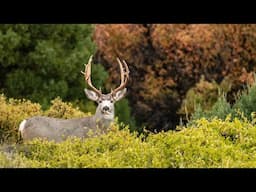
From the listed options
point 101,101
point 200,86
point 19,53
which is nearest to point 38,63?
point 19,53

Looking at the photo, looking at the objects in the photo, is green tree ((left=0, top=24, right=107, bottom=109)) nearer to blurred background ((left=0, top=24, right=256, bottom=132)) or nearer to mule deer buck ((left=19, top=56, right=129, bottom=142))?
blurred background ((left=0, top=24, right=256, bottom=132))

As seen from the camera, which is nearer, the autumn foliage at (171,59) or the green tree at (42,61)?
the green tree at (42,61)

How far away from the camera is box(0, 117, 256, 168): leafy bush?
21.7 ft

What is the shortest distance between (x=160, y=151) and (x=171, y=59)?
2063cm

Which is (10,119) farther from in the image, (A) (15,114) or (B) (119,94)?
(B) (119,94)

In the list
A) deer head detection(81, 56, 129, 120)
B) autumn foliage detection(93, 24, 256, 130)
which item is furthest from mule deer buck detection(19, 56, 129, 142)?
autumn foliage detection(93, 24, 256, 130)

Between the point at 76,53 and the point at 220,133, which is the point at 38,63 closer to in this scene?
the point at 76,53

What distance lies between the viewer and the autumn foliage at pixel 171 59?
25962 mm

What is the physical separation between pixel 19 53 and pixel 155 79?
6587 mm

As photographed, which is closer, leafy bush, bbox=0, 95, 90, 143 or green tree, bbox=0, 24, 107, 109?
leafy bush, bbox=0, 95, 90, 143

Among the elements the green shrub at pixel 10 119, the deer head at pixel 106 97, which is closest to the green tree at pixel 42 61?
the green shrub at pixel 10 119

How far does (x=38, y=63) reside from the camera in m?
21.9

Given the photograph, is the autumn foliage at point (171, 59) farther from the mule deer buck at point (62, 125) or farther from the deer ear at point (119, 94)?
the mule deer buck at point (62, 125)

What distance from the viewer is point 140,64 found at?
28.1 metres
